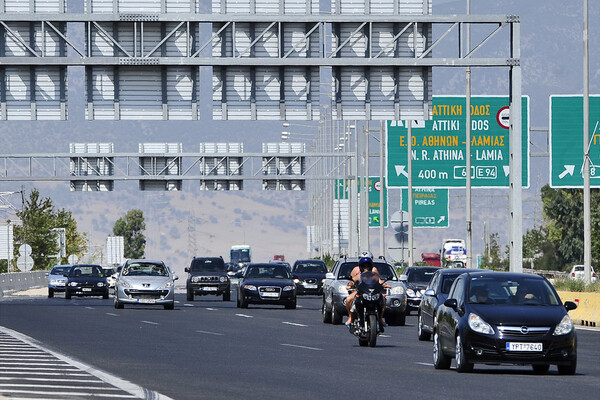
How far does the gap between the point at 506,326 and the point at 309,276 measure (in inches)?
1778

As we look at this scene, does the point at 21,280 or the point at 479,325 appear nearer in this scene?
the point at 479,325

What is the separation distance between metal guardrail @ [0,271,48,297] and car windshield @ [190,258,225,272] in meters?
17.4


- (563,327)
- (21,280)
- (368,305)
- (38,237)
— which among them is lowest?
(21,280)

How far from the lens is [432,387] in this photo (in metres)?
18.5

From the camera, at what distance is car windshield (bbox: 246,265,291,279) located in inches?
1991

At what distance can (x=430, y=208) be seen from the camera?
2990 inches

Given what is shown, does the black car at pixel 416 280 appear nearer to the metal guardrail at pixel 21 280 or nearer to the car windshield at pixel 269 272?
the car windshield at pixel 269 272

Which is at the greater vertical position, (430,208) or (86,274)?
(430,208)

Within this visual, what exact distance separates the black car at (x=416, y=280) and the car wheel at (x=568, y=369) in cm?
2331

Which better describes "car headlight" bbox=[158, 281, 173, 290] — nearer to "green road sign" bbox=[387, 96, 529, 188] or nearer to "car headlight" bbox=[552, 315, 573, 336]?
"green road sign" bbox=[387, 96, 529, 188]

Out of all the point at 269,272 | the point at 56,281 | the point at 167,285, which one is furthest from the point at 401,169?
the point at 167,285

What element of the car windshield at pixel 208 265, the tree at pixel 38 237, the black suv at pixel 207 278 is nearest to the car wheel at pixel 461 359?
the black suv at pixel 207 278

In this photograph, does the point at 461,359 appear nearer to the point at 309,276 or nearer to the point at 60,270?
the point at 309,276

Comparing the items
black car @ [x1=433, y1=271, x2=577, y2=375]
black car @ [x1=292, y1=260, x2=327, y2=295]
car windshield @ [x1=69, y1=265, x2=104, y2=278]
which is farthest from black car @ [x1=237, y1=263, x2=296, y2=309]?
black car @ [x1=433, y1=271, x2=577, y2=375]
